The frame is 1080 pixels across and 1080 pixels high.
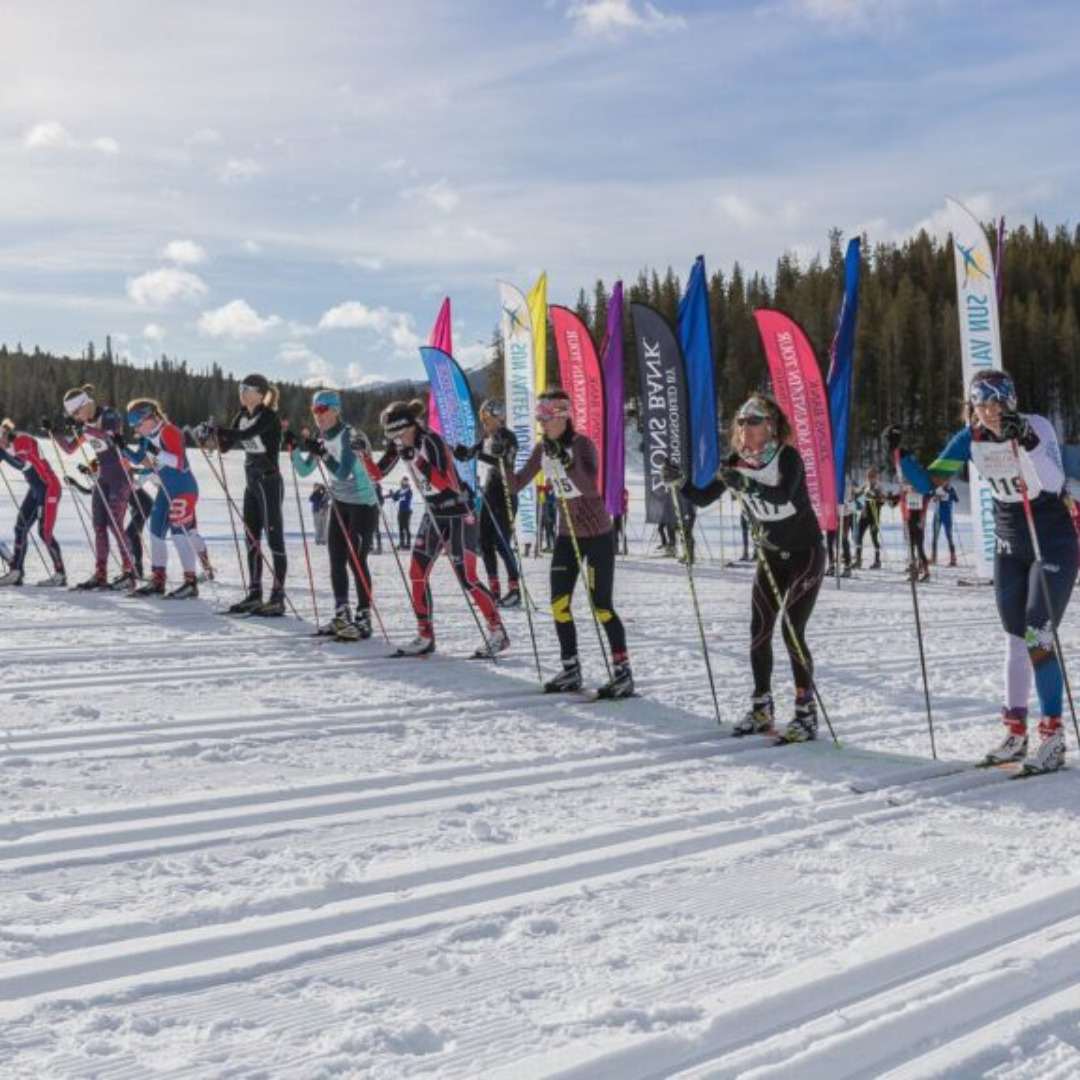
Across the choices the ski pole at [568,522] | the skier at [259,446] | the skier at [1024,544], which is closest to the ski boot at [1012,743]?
the skier at [1024,544]

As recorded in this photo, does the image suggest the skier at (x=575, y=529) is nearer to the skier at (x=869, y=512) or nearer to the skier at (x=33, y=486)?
the skier at (x=33, y=486)

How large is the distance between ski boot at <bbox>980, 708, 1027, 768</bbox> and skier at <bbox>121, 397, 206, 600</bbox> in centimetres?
740

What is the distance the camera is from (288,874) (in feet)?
11.0

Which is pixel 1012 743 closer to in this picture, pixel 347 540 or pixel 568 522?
pixel 568 522

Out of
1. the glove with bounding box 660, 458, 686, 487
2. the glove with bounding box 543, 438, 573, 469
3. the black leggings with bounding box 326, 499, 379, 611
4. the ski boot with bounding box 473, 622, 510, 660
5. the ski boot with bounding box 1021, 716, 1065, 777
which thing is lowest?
the ski boot with bounding box 1021, 716, 1065, 777

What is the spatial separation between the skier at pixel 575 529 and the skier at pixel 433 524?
132 cm

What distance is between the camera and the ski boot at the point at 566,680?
6.51m

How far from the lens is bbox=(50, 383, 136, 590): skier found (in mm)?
10977

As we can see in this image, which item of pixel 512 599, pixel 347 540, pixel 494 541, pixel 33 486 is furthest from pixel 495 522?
pixel 33 486

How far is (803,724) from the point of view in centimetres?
537

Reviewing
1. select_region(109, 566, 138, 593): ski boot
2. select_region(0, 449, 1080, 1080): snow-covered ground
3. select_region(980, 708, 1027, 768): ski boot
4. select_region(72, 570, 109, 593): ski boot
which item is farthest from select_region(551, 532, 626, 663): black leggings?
select_region(72, 570, 109, 593): ski boot

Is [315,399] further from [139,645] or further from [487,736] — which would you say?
[487,736]

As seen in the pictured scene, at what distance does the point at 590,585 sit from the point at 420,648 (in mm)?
1828

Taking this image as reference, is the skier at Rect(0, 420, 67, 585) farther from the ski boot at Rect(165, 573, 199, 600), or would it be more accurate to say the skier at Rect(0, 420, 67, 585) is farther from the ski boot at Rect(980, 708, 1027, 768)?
the ski boot at Rect(980, 708, 1027, 768)
